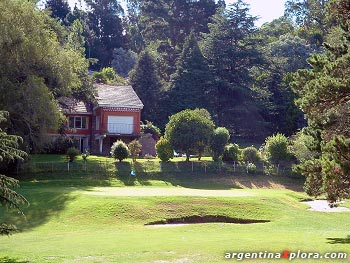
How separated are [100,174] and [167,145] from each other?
7.40 meters

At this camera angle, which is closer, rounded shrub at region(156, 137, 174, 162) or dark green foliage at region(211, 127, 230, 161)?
rounded shrub at region(156, 137, 174, 162)

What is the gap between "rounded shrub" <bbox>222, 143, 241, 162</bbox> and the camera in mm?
48875

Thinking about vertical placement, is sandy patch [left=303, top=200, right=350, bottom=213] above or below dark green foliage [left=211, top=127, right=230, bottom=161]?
below

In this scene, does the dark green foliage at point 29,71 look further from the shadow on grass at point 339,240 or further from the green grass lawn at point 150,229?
the shadow on grass at point 339,240

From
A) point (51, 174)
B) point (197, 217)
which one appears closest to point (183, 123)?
point (51, 174)

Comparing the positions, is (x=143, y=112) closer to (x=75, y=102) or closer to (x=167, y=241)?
(x=75, y=102)

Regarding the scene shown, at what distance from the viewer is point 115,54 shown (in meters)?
97.8

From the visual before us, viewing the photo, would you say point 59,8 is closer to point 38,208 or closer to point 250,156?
point 250,156

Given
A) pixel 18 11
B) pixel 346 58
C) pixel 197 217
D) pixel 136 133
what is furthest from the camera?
pixel 136 133

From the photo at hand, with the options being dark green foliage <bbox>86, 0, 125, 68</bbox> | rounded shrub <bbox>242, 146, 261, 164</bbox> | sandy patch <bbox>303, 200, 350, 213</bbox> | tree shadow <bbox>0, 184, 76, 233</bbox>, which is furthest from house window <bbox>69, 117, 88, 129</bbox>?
dark green foliage <bbox>86, 0, 125, 68</bbox>

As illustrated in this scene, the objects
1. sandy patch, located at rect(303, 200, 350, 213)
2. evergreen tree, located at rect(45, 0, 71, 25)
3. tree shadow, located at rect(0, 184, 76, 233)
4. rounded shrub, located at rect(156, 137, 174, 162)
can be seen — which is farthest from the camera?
evergreen tree, located at rect(45, 0, 71, 25)

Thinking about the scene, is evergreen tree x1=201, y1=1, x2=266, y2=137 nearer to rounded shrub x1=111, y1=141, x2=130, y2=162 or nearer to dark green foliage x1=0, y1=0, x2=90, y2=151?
rounded shrub x1=111, y1=141, x2=130, y2=162

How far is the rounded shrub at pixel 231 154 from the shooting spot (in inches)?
1924

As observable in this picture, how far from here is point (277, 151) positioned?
1890 inches
